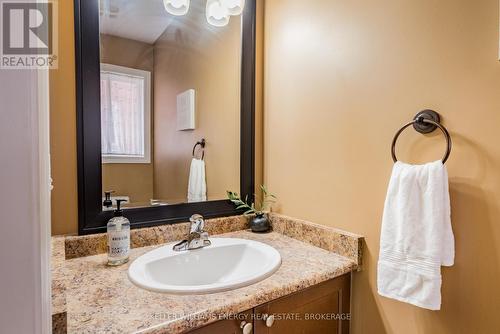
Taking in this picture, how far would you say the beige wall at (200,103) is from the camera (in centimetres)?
125

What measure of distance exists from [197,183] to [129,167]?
33cm

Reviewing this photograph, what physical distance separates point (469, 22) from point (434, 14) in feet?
0.34

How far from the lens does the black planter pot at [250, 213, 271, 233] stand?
135 cm

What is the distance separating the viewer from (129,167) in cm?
115

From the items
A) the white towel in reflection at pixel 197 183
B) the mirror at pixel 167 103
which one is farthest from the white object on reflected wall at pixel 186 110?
the white towel in reflection at pixel 197 183

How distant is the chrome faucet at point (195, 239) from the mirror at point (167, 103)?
0.59 feet

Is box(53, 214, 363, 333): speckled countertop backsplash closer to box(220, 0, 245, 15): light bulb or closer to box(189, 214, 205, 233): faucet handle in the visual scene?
box(189, 214, 205, 233): faucet handle

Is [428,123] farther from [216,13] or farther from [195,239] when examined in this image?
[216,13]

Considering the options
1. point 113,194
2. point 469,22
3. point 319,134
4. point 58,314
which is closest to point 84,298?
point 58,314

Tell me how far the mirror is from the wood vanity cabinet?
656mm

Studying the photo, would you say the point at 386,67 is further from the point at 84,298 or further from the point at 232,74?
the point at 84,298

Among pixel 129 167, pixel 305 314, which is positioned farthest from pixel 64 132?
pixel 305 314

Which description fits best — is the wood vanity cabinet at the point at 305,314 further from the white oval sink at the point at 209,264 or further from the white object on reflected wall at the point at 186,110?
the white object on reflected wall at the point at 186,110

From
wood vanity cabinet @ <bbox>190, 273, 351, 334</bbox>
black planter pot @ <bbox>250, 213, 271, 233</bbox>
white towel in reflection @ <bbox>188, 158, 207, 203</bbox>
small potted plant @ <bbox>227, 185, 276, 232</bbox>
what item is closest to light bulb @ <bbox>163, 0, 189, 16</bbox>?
white towel in reflection @ <bbox>188, 158, 207, 203</bbox>
